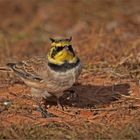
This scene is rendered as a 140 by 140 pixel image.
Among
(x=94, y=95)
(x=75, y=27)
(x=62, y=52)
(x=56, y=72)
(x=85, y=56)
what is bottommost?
(x=94, y=95)

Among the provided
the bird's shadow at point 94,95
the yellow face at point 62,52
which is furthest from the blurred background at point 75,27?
the yellow face at point 62,52

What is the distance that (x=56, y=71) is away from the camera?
639cm

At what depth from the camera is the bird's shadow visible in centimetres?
712

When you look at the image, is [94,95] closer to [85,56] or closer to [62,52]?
[62,52]

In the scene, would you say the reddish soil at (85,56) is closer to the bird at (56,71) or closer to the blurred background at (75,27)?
the blurred background at (75,27)

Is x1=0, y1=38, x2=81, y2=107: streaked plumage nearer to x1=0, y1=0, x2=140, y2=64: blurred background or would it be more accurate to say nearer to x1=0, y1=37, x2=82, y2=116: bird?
x1=0, y1=37, x2=82, y2=116: bird

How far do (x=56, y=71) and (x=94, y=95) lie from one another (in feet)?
3.81

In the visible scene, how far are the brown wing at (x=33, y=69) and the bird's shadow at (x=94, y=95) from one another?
25.4 inches

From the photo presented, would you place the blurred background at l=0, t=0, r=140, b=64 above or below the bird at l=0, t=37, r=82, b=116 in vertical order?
above

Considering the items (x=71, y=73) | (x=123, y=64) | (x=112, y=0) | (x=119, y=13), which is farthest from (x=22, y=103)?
(x=112, y=0)

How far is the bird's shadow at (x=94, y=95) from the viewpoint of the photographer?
23.4 ft

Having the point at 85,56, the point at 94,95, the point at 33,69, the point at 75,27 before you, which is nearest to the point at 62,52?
the point at 33,69

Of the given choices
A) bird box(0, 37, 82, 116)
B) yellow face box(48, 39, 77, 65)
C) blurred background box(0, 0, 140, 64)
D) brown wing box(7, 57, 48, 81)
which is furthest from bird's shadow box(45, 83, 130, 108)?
blurred background box(0, 0, 140, 64)

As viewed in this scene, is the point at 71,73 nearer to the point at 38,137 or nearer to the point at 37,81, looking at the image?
the point at 37,81
